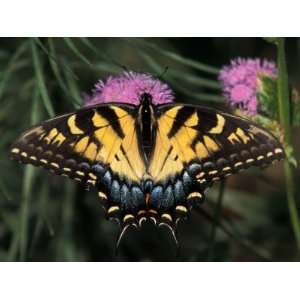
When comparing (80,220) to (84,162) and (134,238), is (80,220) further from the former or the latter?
(84,162)

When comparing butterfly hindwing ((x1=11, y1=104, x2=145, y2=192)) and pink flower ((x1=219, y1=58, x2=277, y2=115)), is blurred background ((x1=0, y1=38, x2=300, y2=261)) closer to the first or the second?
pink flower ((x1=219, y1=58, x2=277, y2=115))

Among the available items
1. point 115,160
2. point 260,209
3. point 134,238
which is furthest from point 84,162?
point 260,209

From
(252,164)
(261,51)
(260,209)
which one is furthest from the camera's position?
(261,51)

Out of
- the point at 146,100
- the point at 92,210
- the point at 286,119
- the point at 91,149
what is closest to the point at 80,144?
the point at 91,149

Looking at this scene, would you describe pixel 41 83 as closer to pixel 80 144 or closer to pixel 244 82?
pixel 80 144

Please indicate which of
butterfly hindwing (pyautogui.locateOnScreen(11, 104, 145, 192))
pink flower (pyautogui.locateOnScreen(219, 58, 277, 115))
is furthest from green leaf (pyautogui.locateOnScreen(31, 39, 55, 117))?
pink flower (pyautogui.locateOnScreen(219, 58, 277, 115))

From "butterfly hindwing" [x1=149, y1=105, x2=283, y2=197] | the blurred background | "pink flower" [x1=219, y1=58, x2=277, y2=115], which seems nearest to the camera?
"butterfly hindwing" [x1=149, y1=105, x2=283, y2=197]

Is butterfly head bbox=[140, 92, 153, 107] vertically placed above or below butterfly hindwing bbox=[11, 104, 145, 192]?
above
